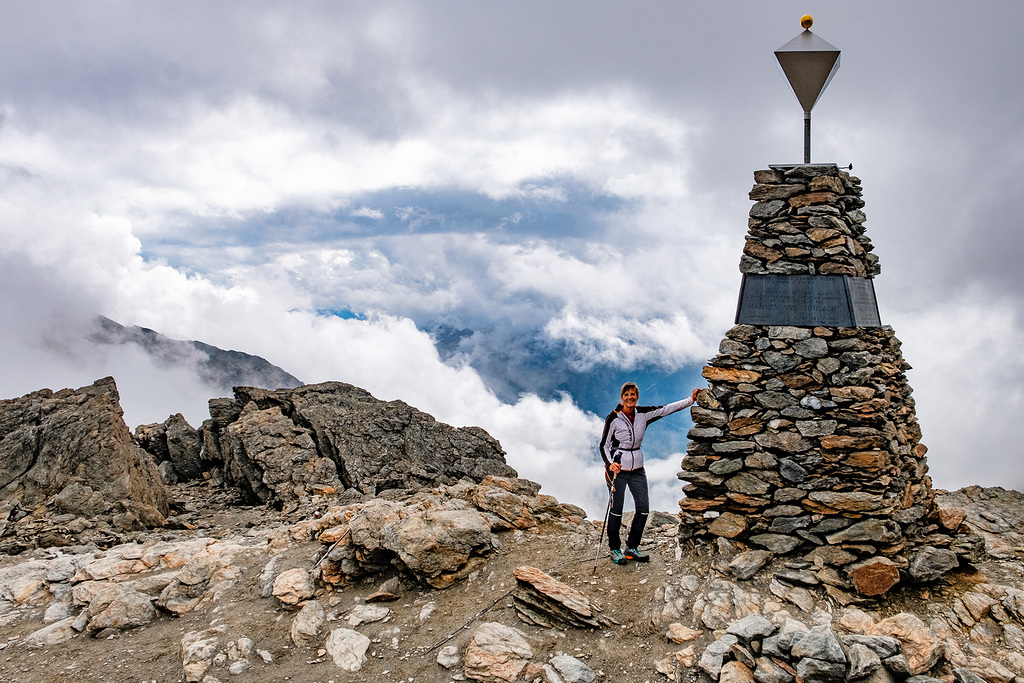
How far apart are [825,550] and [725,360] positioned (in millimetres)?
3056

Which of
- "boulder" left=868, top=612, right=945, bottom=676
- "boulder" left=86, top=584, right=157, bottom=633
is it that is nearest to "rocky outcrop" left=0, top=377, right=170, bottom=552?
"boulder" left=86, top=584, right=157, bottom=633

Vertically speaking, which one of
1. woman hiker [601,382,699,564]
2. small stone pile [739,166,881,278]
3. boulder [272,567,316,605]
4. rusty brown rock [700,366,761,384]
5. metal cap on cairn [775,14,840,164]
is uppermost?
metal cap on cairn [775,14,840,164]

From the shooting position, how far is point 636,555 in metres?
10.1

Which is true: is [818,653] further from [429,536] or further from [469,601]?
[429,536]

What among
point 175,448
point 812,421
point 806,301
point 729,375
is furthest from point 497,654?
point 175,448

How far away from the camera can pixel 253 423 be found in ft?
70.0

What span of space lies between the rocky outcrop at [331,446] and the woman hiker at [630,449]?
438 inches

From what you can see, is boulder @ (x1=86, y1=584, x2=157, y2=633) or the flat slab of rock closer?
the flat slab of rock

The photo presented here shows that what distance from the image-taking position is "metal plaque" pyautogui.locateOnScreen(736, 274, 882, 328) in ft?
30.4

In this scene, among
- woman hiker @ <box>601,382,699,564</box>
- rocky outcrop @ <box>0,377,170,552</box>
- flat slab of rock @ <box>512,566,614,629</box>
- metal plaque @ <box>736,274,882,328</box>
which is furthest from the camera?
rocky outcrop @ <box>0,377,170,552</box>

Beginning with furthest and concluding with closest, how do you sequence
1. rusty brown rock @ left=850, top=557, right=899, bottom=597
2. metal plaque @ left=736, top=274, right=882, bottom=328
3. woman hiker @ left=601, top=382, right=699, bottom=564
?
woman hiker @ left=601, top=382, right=699, bottom=564, metal plaque @ left=736, top=274, right=882, bottom=328, rusty brown rock @ left=850, top=557, right=899, bottom=597

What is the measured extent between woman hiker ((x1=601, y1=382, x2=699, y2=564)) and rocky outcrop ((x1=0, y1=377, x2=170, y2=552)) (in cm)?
1330

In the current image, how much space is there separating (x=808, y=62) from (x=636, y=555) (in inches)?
328

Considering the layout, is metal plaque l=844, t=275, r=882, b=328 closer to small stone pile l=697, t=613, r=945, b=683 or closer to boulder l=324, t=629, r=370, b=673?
small stone pile l=697, t=613, r=945, b=683
